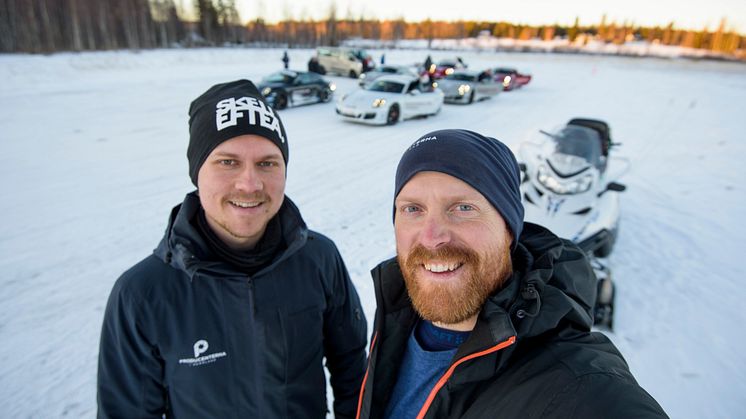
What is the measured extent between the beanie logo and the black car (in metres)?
10.7

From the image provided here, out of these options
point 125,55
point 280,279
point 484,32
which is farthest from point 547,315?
point 484,32

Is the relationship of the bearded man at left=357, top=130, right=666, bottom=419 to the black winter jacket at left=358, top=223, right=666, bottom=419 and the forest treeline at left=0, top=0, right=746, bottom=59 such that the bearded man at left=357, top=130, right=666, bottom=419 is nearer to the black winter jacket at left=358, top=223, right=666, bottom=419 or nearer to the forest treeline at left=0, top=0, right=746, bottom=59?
the black winter jacket at left=358, top=223, right=666, bottom=419

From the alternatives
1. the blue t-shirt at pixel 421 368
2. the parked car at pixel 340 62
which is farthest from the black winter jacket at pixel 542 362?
the parked car at pixel 340 62

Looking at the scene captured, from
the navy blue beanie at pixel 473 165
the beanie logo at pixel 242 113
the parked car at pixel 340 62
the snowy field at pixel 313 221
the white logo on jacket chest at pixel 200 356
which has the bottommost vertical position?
the snowy field at pixel 313 221

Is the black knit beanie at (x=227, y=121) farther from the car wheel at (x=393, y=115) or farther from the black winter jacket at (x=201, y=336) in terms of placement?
the car wheel at (x=393, y=115)

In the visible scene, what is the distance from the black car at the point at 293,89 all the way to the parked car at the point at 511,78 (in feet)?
38.7

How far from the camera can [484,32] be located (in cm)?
11244

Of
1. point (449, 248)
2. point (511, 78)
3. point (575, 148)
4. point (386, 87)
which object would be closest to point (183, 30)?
point (511, 78)

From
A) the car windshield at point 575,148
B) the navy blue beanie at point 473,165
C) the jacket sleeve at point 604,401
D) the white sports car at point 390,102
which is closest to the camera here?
the jacket sleeve at point 604,401

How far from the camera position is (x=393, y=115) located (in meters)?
11.5

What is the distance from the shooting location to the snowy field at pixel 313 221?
3115 mm

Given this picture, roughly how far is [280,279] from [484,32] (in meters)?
128

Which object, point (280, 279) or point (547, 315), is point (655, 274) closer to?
point (547, 315)

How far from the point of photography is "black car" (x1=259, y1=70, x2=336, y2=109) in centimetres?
1237
